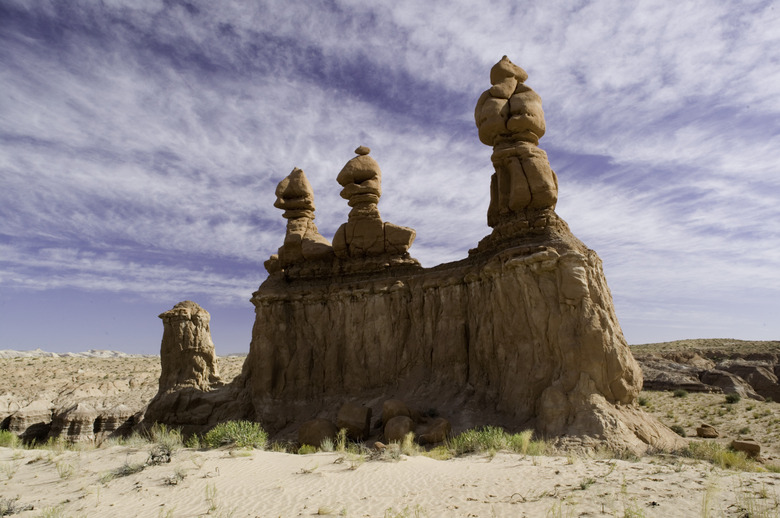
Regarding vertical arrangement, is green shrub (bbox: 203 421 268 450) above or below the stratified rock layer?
below

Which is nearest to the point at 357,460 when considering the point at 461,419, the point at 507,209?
the point at 461,419

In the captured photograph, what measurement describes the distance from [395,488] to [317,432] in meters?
8.82

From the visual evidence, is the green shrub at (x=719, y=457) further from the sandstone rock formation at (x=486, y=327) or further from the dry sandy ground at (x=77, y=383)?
the dry sandy ground at (x=77, y=383)

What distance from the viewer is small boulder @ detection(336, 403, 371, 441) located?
18.2m

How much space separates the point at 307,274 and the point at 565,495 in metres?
18.1

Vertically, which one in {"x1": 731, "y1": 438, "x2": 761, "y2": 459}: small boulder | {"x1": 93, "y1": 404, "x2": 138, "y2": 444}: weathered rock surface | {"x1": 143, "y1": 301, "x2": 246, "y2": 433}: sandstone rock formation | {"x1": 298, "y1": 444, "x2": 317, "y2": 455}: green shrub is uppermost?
{"x1": 143, "y1": 301, "x2": 246, "y2": 433}: sandstone rock formation

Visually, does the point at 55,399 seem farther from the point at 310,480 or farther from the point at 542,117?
the point at 542,117

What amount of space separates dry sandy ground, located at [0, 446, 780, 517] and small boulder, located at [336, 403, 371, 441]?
16.9 feet

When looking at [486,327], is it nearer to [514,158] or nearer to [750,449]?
[514,158]

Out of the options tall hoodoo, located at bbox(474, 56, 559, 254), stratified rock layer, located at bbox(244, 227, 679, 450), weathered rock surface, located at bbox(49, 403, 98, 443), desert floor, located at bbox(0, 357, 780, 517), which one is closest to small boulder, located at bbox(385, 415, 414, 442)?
stratified rock layer, located at bbox(244, 227, 679, 450)

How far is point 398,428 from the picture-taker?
16766 mm

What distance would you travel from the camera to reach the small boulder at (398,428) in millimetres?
16547

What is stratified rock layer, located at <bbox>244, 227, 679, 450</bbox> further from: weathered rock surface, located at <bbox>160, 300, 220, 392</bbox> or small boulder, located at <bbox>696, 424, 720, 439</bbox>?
small boulder, located at <bbox>696, 424, 720, 439</bbox>

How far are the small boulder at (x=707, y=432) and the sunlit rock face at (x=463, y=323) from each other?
190 inches
